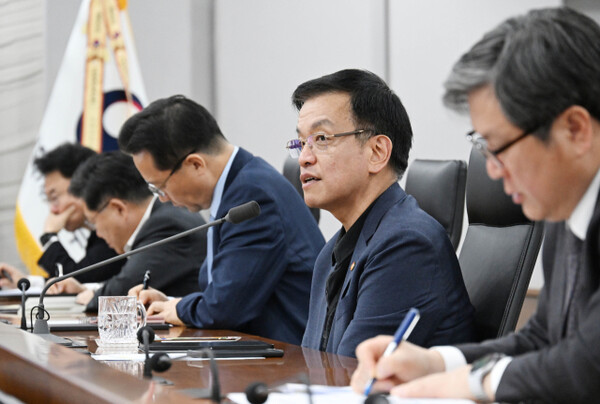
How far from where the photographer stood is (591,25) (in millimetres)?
1206

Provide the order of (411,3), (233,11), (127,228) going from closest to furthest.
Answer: (127,228) → (411,3) → (233,11)

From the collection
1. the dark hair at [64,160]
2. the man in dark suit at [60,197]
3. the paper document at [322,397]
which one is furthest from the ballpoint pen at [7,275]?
the paper document at [322,397]

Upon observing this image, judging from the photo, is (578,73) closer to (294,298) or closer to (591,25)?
(591,25)

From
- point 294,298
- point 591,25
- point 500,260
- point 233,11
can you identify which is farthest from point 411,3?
point 591,25

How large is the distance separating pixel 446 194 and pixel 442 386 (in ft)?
4.28

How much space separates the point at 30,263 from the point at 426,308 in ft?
13.3

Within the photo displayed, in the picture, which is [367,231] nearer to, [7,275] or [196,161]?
[196,161]

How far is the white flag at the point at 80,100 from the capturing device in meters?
5.48

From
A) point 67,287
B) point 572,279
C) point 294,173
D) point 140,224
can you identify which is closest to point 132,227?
point 140,224

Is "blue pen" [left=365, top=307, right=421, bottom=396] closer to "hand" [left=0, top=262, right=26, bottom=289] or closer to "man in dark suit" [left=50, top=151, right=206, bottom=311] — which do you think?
"man in dark suit" [left=50, top=151, right=206, bottom=311]

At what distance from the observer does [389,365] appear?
4.11 ft

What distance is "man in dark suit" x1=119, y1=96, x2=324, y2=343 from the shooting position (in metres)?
2.65

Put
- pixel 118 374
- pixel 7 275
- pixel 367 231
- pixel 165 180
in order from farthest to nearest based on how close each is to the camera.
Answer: pixel 7 275, pixel 165 180, pixel 367 231, pixel 118 374

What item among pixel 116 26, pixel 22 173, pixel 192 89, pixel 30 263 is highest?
pixel 116 26
